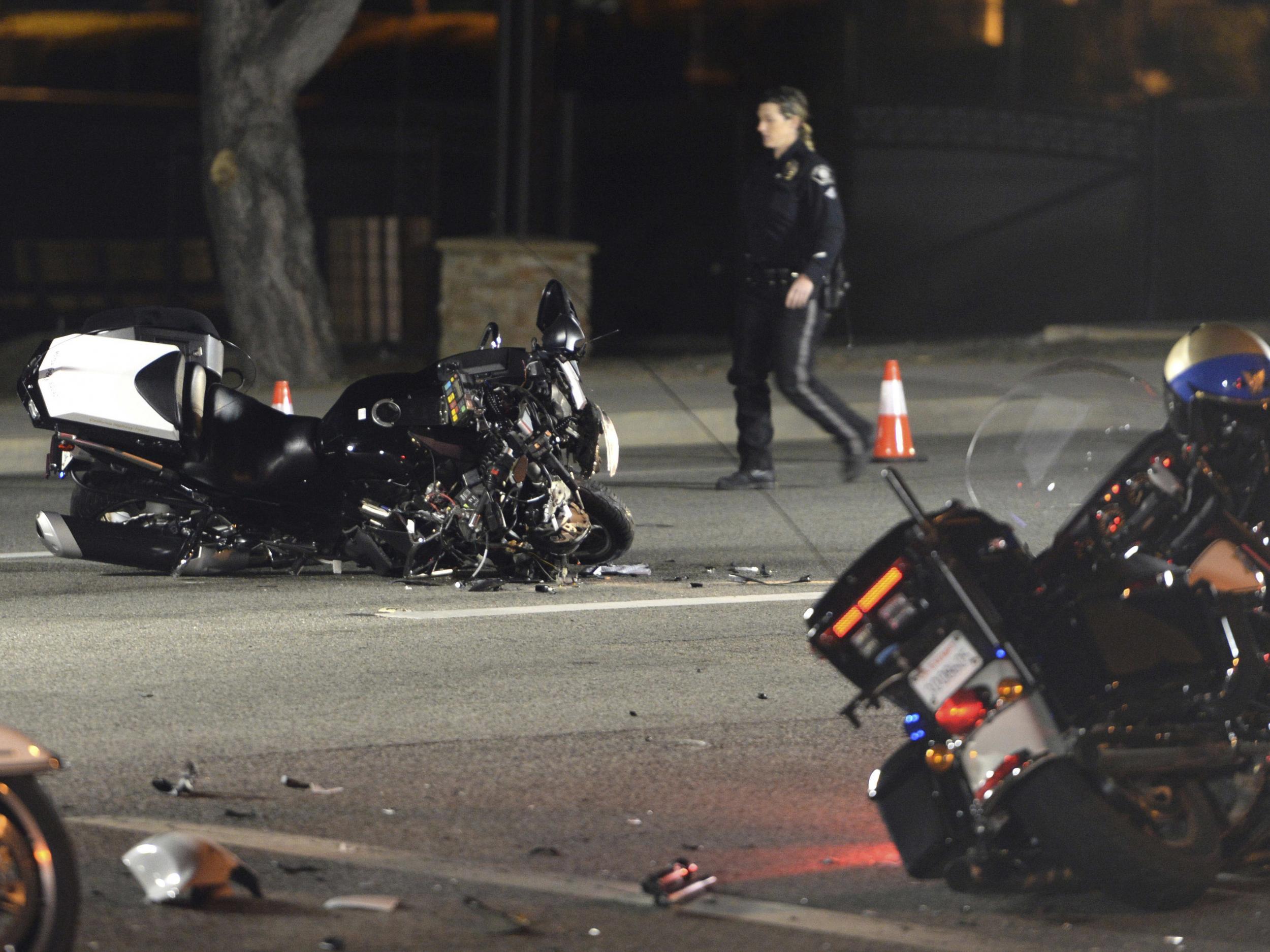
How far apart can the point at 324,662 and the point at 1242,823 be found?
11.2ft

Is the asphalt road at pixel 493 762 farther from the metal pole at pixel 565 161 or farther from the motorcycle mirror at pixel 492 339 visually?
the metal pole at pixel 565 161

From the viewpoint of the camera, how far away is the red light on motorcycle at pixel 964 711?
449cm

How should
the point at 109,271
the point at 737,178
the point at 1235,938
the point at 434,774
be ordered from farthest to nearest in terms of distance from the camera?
the point at 737,178, the point at 109,271, the point at 434,774, the point at 1235,938

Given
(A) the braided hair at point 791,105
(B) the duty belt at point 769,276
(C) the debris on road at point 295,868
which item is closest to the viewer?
(C) the debris on road at point 295,868

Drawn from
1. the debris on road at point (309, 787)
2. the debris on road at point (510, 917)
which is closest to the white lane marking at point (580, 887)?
the debris on road at point (510, 917)

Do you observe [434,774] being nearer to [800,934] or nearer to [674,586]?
[800,934]

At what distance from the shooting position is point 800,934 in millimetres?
4562

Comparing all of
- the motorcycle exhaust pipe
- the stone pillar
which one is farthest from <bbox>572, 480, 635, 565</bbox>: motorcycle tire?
the stone pillar

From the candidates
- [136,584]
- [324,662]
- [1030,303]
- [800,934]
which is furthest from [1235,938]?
[1030,303]

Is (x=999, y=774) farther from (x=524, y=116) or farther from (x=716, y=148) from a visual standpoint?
(x=716, y=148)

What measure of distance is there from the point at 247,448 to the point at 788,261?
3.72m

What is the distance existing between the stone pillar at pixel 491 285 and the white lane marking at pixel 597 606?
8.92 meters

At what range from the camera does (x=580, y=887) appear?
484 cm

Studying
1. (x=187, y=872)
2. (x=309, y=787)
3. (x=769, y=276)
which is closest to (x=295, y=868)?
(x=187, y=872)
